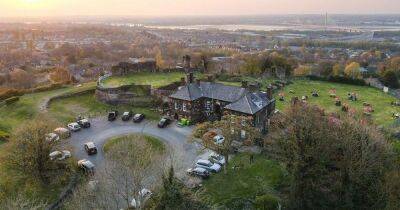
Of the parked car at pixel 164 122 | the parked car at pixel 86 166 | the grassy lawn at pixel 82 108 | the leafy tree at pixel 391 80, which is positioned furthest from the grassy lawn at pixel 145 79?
the leafy tree at pixel 391 80

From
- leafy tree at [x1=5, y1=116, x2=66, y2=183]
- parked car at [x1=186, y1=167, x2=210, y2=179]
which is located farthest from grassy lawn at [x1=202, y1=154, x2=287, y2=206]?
leafy tree at [x1=5, y1=116, x2=66, y2=183]

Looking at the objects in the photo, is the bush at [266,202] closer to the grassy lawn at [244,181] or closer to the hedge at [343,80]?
the grassy lawn at [244,181]

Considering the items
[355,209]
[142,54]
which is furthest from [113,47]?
[355,209]

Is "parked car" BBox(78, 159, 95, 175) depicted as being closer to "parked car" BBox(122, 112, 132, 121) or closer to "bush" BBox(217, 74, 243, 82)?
"parked car" BBox(122, 112, 132, 121)

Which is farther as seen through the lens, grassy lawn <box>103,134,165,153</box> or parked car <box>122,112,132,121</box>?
parked car <box>122,112,132,121</box>

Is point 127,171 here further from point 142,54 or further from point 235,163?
point 142,54

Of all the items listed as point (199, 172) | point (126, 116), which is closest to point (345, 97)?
point (126, 116)

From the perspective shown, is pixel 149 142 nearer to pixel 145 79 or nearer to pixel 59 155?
pixel 59 155
